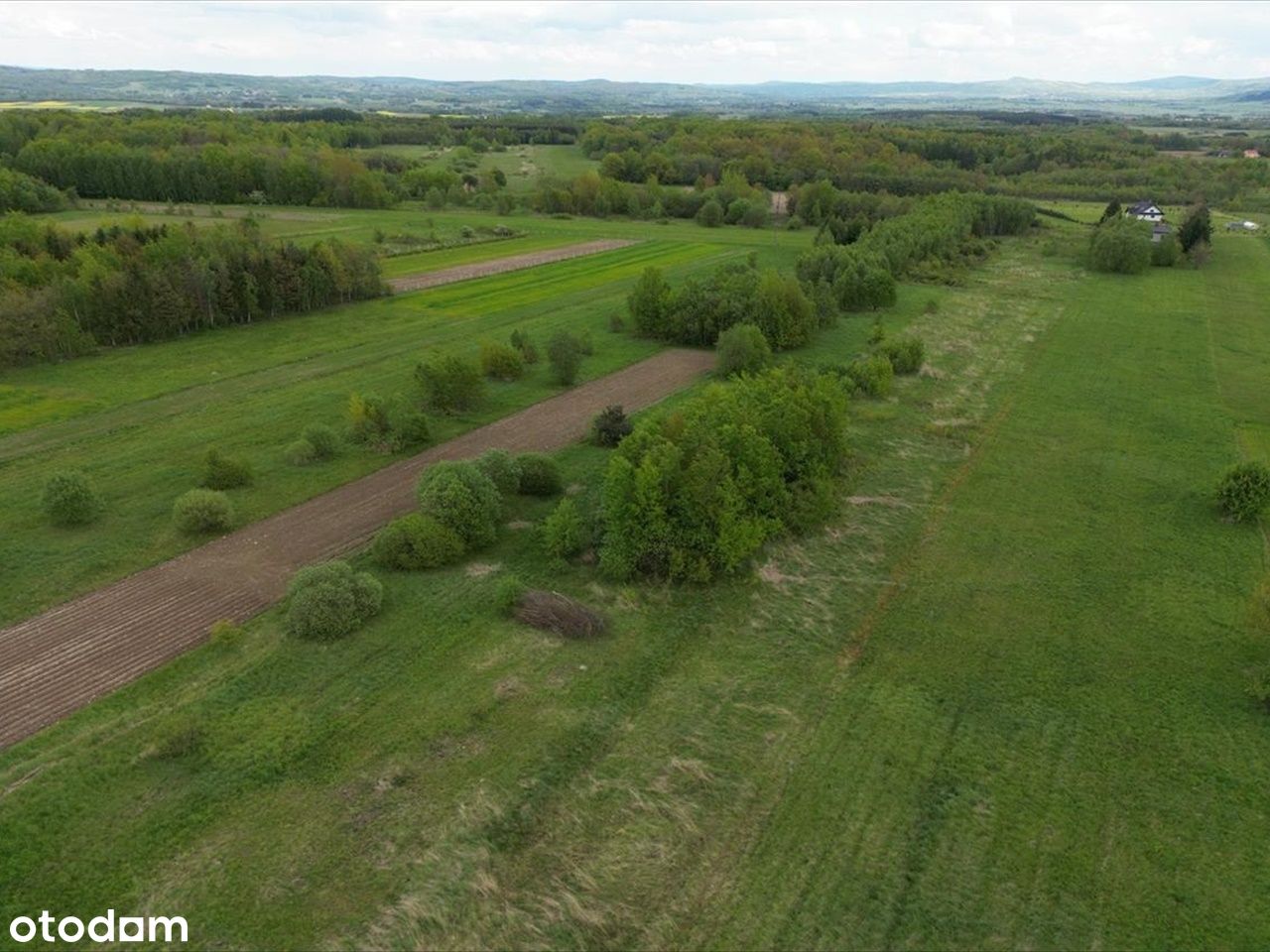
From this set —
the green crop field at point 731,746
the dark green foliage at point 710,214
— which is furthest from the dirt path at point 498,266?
the green crop field at point 731,746

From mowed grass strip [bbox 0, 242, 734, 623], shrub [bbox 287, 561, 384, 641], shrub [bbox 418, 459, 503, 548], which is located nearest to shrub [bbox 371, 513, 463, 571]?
shrub [bbox 418, 459, 503, 548]

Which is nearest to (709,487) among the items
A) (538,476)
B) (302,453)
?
(538,476)

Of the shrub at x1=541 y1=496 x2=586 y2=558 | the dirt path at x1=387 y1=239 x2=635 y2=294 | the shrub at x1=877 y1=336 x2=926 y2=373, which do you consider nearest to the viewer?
the shrub at x1=541 y1=496 x2=586 y2=558

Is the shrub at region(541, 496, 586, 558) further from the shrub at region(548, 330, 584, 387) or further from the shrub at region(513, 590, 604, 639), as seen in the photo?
the shrub at region(548, 330, 584, 387)

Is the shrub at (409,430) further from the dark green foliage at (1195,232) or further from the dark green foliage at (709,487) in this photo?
the dark green foliage at (1195,232)

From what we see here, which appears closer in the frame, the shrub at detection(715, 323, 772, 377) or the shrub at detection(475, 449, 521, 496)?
the shrub at detection(475, 449, 521, 496)

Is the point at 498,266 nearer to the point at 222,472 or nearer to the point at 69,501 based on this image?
the point at 222,472

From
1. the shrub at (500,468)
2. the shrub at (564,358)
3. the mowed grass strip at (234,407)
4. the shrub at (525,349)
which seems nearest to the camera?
the mowed grass strip at (234,407)
